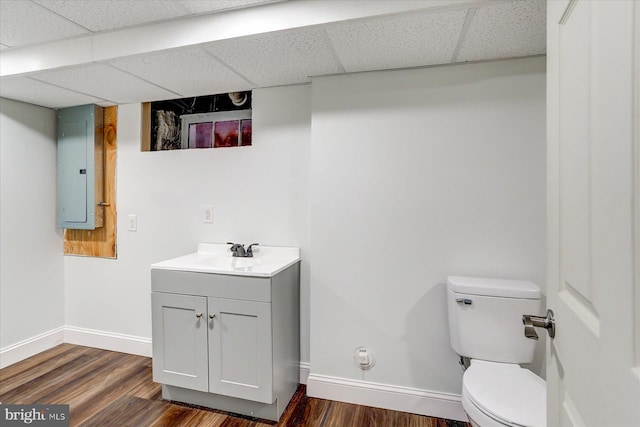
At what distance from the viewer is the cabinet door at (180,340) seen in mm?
1974

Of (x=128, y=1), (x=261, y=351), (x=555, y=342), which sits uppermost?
(x=128, y=1)

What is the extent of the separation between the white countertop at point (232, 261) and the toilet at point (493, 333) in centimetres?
101

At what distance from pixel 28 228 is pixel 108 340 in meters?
1.10

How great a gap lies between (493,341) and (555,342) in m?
1.01

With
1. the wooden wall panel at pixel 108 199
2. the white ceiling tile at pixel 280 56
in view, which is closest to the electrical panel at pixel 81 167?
the wooden wall panel at pixel 108 199

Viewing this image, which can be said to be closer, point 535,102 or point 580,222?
point 580,222

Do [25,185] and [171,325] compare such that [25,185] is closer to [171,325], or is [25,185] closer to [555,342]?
[171,325]

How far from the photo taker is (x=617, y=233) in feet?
1.65

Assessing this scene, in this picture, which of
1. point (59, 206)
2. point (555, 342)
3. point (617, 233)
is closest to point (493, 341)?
point (555, 342)

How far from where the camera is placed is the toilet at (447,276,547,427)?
4.88ft

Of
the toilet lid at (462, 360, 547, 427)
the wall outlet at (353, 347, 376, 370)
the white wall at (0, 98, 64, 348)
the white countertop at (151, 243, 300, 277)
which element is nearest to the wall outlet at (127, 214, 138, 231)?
the white countertop at (151, 243, 300, 277)

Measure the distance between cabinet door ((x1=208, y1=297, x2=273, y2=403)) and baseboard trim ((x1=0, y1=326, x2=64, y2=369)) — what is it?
179cm

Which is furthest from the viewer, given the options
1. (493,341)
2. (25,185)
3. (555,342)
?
(25,185)

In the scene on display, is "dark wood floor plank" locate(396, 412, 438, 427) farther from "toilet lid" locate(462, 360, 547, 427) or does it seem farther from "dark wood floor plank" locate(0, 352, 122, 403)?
"dark wood floor plank" locate(0, 352, 122, 403)
